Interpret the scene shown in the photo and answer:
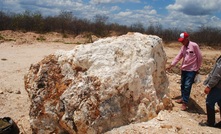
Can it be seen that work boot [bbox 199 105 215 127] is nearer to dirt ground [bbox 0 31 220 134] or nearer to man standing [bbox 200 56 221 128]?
man standing [bbox 200 56 221 128]

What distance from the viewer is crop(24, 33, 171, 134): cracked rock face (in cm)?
357

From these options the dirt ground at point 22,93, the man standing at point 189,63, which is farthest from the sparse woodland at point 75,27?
the man standing at point 189,63

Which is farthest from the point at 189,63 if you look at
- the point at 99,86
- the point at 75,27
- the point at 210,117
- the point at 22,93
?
the point at 75,27

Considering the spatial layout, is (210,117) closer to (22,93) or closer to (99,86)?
(99,86)

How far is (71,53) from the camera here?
4.16m

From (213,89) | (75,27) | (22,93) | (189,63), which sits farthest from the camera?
(75,27)

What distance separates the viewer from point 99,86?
3.57 meters

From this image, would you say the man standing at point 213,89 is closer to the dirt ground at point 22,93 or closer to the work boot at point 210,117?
the work boot at point 210,117

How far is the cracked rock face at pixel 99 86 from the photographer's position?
3570 mm

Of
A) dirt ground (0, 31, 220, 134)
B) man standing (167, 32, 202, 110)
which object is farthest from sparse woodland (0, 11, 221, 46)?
man standing (167, 32, 202, 110)

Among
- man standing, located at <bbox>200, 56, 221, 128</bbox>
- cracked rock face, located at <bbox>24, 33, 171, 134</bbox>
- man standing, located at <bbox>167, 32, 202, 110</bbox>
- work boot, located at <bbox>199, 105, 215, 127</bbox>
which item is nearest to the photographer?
cracked rock face, located at <bbox>24, 33, 171, 134</bbox>

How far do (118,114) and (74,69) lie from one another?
949mm

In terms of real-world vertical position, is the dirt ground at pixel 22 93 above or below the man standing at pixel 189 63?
below

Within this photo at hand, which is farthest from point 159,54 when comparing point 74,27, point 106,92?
point 74,27
